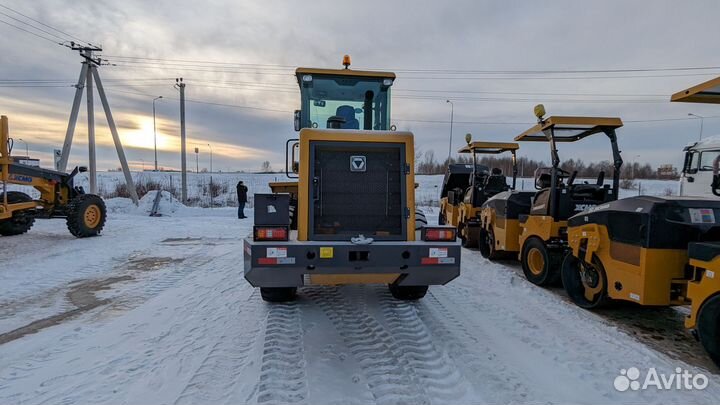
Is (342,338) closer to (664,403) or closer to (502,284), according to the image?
(664,403)

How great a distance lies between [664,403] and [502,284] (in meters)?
3.67

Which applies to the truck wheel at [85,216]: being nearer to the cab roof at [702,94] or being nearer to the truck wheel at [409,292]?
the truck wheel at [409,292]

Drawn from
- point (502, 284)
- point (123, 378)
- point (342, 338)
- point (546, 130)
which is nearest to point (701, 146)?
point (546, 130)

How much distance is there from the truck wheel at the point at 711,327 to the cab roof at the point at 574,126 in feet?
11.3

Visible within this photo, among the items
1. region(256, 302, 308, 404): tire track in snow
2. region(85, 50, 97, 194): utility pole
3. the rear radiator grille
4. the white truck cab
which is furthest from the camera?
region(85, 50, 97, 194): utility pole

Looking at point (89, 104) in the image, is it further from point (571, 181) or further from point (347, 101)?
point (571, 181)

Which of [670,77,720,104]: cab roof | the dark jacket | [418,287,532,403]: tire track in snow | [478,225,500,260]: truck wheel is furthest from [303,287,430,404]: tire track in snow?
the dark jacket

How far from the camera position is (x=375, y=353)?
374 centimetres

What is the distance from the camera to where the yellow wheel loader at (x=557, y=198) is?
6391 mm

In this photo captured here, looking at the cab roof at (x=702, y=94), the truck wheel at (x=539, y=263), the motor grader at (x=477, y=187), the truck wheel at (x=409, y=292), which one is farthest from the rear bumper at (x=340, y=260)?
the motor grader at (x=477, y=187)

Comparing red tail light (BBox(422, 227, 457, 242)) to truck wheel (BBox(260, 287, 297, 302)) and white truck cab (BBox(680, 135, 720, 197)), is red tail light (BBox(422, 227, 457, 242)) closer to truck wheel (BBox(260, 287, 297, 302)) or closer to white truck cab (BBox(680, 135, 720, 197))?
truck wheel (BBox(260, 287, 297, 302))

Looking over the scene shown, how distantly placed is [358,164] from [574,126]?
13.7 ft

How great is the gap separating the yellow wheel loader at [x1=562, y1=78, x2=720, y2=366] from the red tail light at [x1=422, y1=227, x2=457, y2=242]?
2177 millimetres

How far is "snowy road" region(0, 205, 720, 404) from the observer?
3088 mm
